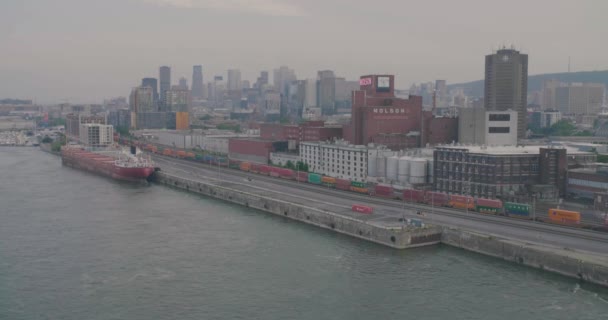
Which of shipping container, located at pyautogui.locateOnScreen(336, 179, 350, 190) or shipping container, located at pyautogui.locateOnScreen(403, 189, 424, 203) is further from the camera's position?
shipping container, located at pyautogui.locateOnScreen(336, 179, 350, 190)

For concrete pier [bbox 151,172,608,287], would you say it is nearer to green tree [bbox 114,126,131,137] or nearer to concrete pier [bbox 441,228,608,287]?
concrete pier [bbox 441,228,608,287]

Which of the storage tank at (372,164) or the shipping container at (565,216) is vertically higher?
the storage tank at (372,164)

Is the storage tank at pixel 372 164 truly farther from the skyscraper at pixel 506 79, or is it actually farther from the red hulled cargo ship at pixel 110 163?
the skyscraper at pixel 506 79

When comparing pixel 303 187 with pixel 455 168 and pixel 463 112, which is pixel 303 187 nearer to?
pixel 455 168

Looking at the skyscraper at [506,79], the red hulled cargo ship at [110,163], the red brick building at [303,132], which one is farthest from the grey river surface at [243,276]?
the skyscraper at [506,79]

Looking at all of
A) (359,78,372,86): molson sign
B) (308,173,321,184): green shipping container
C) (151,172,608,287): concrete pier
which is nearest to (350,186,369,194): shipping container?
(151,172,608,287): concrete pier

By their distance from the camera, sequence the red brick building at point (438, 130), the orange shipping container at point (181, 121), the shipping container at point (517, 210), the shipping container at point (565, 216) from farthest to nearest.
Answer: the orange shipping container at point (181, 121)
the red brick building at point (438, 130)
the shipping container at point (517, 210)
the shipping container at point (565, 216)

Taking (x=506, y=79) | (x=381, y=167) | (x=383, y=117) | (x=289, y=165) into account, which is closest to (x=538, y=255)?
(x=381, y=167)
